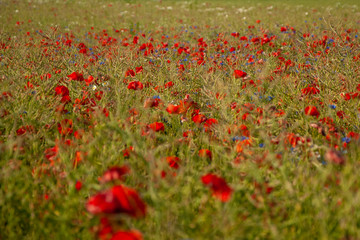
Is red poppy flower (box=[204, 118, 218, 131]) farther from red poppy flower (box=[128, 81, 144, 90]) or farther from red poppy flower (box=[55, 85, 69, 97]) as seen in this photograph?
red poppy flower (box=[55, 85, 69, 97])

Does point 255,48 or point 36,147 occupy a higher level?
point 36,147

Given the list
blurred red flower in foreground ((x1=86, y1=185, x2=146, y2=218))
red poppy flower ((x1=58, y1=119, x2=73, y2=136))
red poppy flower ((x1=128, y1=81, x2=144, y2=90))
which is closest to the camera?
blurred red flower in foreground ((x1=86, y1=185, x2=146, y2=218))

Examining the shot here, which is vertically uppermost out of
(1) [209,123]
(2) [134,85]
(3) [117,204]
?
(3) [117,204]

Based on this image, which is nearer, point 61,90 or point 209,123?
point 209,123

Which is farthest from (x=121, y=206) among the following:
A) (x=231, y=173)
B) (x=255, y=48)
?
(x=255, y=48)

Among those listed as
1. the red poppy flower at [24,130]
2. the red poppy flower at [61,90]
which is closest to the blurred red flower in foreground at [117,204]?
the red poppy flower at [24,130]

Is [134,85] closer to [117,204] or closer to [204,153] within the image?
[204,153]

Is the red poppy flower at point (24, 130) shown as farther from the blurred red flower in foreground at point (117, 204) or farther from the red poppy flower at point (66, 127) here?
the blurred red flower in foreground at point (117, 204)

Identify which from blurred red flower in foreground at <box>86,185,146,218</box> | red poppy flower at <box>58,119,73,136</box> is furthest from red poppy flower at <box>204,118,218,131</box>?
blurred red flower in foreground at <box>86,185,146,218</box>

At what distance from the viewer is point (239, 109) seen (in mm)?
2139

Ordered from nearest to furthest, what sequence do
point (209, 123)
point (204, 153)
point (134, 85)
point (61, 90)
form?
point (204, 153) → point (209, 123) → point (61, 90) → point (134, 85)

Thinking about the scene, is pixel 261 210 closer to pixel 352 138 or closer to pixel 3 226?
pixel 352 138

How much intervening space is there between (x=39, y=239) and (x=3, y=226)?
164 mm

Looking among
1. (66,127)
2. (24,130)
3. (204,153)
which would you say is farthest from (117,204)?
(24,130)
